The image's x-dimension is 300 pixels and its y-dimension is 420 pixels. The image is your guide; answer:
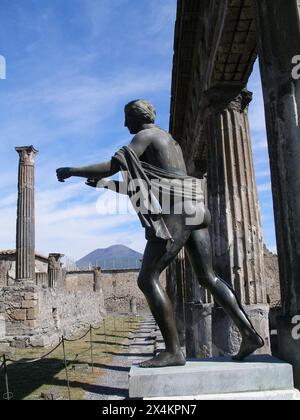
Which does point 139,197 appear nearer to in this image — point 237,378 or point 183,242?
point 183,242

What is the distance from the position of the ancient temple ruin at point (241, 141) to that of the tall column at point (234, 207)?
14mm

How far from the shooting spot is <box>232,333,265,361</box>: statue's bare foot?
292 centimetres

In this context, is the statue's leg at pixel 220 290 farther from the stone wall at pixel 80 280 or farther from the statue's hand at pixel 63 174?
the stone wall at pixel 80 280

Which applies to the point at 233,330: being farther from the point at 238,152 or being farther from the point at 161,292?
the point at 161,292

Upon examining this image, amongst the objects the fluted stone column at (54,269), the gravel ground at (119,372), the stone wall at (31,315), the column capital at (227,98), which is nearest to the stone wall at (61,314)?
the stone wall at (31,315)

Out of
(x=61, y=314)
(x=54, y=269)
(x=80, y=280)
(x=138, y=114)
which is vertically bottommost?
(x=61, y=314)

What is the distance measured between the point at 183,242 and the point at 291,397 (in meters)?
1.17

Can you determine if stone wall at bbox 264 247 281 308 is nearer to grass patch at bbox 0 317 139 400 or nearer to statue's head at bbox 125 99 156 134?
grass patch at bbox 0 317 139 400

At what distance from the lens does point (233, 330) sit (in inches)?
223

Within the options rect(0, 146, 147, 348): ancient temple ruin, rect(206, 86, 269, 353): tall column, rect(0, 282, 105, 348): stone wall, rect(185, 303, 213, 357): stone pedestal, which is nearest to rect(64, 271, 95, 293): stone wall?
rect(0, 146, 147, 348): ancient temple ruin

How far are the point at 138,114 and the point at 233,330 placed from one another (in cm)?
348

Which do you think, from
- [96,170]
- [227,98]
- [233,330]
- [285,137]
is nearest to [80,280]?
[227,98]

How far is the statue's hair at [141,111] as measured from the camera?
10.9 feet
